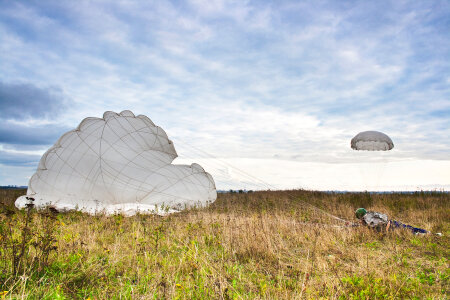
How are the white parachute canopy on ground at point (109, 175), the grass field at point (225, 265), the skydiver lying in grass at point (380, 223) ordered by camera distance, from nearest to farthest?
the grass field at point (225, 265), the skydiver lying in grass at point (380, 223), the white parachute canopy on ground at point (109, 175)

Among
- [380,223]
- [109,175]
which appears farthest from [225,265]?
[109,175]

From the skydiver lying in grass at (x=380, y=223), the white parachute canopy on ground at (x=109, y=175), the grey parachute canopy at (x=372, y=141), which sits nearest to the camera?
the skydiver lying in grass at (x=380, y=223)

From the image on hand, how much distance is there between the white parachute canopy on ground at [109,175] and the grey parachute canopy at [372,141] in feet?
30.4

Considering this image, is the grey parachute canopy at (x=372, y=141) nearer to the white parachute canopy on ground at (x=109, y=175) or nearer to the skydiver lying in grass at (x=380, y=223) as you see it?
the white parachute canopy on ground at (x=109, y=175)

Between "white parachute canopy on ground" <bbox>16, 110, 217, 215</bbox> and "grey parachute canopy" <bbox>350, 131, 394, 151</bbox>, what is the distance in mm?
9275

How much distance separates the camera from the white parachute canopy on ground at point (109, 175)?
42.9 feet

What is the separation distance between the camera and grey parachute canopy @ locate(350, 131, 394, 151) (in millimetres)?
17297

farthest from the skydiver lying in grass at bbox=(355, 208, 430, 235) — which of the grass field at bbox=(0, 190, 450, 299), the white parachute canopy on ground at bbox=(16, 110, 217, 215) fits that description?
the white parachute canopy on ground at bbox=(16, 110, 217, 215)

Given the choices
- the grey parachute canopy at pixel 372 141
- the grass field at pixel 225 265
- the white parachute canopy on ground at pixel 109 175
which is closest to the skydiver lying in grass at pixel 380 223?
the grass field at pixel 225 265

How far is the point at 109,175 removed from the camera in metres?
13.1

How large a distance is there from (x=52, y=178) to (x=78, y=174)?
4.03 ft

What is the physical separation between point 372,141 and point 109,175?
1421 cm

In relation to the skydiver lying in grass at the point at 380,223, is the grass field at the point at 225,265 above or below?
below

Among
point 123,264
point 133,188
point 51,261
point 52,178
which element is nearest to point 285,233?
point 123,264
